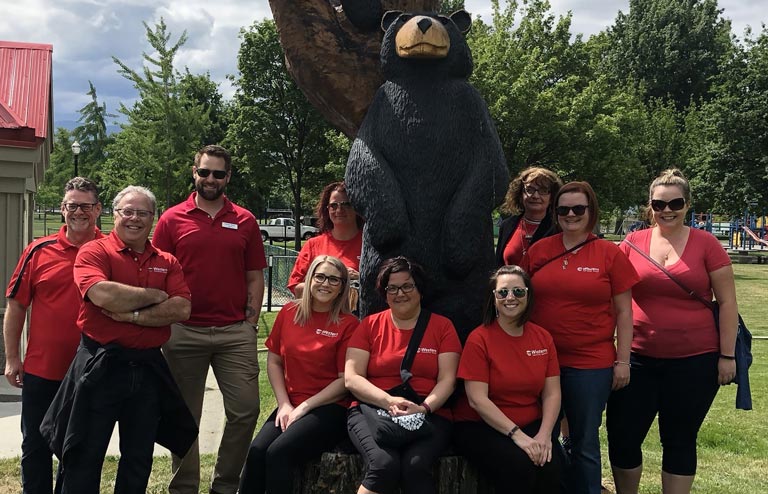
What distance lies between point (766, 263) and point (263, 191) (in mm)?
20100

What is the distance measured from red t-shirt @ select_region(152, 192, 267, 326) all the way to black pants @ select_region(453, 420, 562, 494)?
1533mm

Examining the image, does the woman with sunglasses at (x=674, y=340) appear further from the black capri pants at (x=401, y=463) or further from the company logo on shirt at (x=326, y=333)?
the company logo on shirt at (x=326, y=333)

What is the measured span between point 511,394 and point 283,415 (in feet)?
3.28

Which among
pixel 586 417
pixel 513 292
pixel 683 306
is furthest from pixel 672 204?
Result: pixel 586 417

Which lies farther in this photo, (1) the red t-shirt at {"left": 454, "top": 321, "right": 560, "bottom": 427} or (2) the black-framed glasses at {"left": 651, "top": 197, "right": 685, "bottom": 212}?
(2) the black-framed glasses at {"left": 651, "top": 197, "right": 685, "bottom": 212}

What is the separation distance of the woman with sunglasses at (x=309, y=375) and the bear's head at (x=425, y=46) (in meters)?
1.04

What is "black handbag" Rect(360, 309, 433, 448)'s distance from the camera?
108 inches

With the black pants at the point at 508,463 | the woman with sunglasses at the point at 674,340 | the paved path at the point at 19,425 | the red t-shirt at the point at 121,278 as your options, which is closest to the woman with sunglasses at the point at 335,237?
the red t-shirt at the point at 121,278

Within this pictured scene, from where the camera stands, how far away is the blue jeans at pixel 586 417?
3.02m

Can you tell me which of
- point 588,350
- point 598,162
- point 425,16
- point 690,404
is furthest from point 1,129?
point 598,162

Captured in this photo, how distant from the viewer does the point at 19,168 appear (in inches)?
259

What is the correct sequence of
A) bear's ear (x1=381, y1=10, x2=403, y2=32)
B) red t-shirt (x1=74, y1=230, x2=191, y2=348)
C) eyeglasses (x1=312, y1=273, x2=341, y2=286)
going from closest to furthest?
red t-shirt (x1=74, y1=230, x2=191, y2=348) → eyeglasses (x1=312, y1=273, x2=341, y2=286) → bear's ear (x1=381, y1=10, x2=403, y2=32)

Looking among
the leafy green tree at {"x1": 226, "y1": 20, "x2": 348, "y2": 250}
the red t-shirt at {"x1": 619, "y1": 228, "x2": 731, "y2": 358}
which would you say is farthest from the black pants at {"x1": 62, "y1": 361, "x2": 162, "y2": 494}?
the leafy green tree at {"x1": 226, "y1": 20, "x2": 348, "y2": 250}

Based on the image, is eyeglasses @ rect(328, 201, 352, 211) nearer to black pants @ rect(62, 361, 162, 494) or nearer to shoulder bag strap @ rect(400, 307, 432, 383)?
shoulder bag strap @ rect(400, 307, 432, 383)
